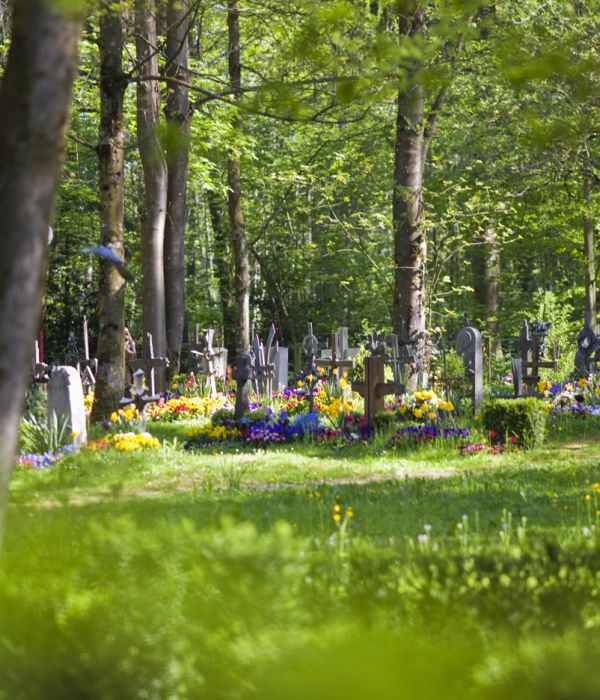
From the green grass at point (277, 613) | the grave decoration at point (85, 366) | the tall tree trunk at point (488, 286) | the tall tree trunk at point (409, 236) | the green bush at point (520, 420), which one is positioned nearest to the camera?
the green grass at point (277, 613)

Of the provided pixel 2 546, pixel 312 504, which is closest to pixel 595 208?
pixel 312 504

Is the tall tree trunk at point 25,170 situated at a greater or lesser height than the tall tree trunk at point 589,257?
lesser

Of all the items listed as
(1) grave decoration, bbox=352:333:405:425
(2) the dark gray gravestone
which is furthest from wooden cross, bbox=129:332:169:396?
(2) the dark gray gravestone

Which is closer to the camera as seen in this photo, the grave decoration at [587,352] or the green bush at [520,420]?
the green bush at [520,420]

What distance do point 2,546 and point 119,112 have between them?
32.0ft

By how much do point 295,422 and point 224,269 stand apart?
18.9m

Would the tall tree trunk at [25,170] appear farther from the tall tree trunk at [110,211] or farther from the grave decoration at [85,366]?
the grave decoration at [85,366]

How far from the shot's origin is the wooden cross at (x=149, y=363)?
16.7 metres

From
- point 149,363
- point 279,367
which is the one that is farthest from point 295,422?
point 279,367

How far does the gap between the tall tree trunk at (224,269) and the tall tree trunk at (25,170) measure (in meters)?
27.5

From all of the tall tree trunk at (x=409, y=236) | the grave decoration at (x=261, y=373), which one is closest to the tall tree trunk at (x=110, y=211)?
the grave decoration at (x=261, y=373)

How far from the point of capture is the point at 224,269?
31.4 m

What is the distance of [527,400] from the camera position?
11680 mm

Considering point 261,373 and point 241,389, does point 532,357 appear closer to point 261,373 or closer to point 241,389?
point 261,373
